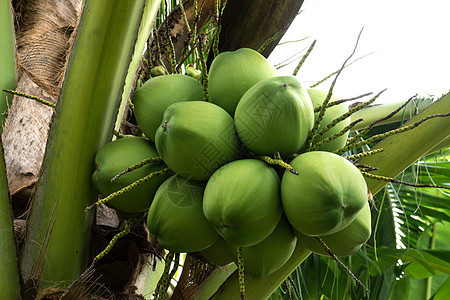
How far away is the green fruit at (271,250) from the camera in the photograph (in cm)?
92

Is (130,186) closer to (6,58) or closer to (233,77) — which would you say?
(233,77)

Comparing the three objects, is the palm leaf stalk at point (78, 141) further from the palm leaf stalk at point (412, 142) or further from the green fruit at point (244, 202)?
the palm leaf stalk at point (412, 142)

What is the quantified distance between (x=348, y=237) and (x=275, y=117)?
27 centimetres

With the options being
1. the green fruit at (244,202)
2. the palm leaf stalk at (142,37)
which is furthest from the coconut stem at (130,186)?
the palm leaf stalk at (142,37)

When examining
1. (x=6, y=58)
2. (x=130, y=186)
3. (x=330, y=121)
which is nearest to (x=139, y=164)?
(x=130, y=186)

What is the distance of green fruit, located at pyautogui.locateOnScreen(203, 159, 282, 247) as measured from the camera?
84 cm

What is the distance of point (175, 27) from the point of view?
1.74m

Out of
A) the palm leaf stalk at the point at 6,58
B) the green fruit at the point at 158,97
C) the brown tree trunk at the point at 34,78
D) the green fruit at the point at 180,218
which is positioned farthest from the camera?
the palm leaf stalk at the point at 6,58

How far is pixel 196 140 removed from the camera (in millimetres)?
895

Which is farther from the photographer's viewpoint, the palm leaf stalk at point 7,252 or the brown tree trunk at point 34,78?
the brown tree trunk at point 34,78

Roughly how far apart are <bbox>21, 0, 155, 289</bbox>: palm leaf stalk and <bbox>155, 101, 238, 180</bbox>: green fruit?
0.23 m

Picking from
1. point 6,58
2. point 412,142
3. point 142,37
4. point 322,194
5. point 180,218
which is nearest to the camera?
point 322,194

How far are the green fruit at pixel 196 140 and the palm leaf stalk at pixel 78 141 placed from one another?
23 cm

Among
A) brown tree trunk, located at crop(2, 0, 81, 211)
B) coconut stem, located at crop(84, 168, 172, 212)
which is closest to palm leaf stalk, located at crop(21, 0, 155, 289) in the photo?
coconut stem, located at crop(84, 168, 172, 212)
